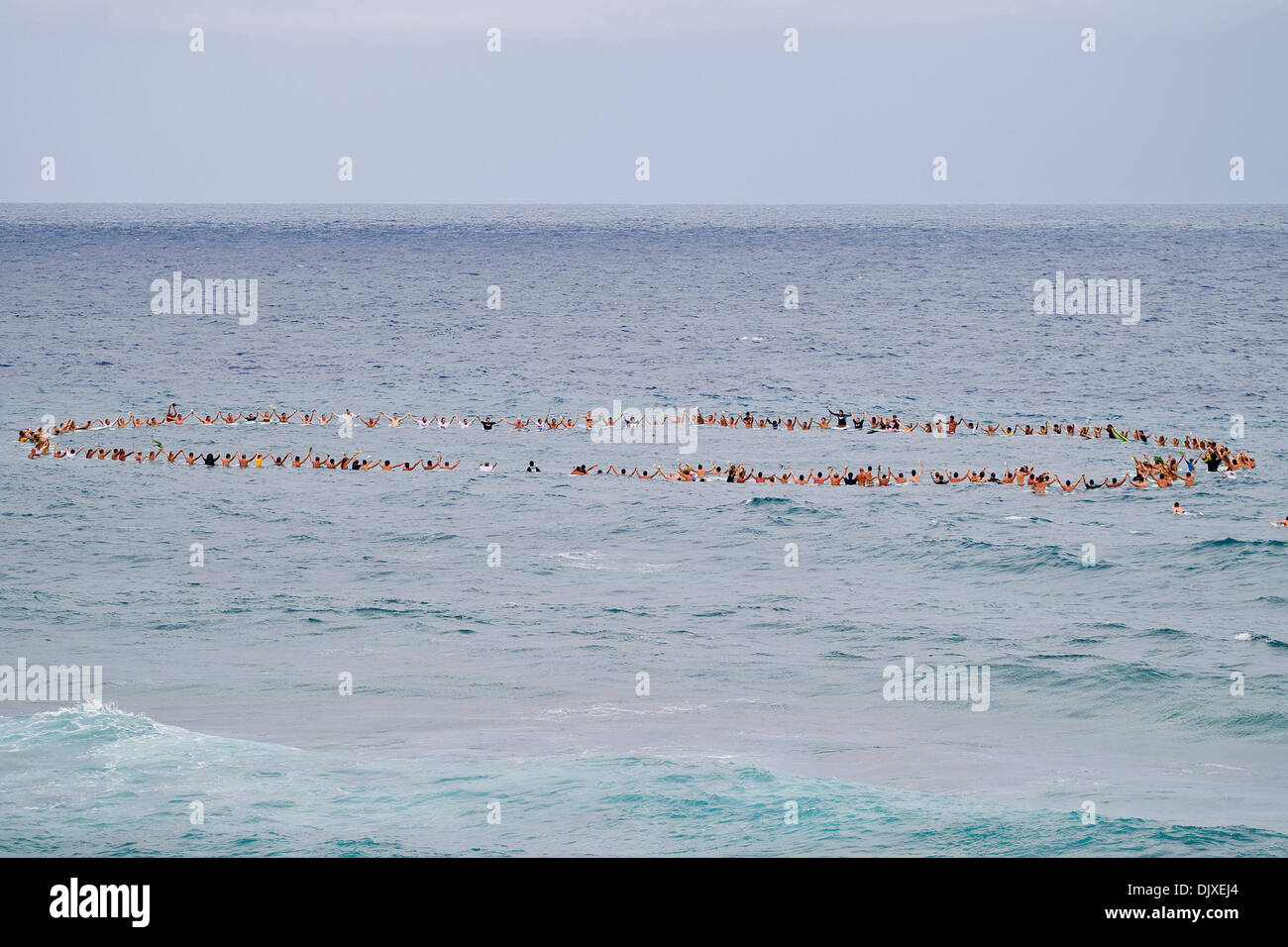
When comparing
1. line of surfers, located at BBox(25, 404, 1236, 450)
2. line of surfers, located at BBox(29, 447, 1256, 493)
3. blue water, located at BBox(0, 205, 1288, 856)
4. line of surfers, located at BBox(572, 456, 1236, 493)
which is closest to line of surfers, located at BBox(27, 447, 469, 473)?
line of surfers, located at BBox(29, 447, 1256, 493)

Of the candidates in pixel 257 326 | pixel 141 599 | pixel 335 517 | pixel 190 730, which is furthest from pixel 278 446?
pixel 257 326

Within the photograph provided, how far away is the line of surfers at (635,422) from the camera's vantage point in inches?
2603

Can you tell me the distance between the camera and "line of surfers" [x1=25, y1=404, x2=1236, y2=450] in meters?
66.1

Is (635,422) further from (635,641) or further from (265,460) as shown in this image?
(635,641)

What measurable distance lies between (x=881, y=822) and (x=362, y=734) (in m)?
10.1

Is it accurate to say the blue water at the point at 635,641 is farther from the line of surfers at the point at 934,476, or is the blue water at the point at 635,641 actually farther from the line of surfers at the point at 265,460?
the line of surfers at the point at 934,476

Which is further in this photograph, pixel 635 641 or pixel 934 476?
pixel 934 476

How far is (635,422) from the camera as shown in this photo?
71875mm

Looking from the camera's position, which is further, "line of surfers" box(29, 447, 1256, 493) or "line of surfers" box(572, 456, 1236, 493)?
"line of surfers" box(29, 447, 1256, 493)

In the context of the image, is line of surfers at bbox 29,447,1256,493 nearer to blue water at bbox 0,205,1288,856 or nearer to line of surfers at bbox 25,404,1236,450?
blue water at bbox 0,205,1288,856

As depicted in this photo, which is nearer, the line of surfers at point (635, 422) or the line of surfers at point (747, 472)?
the line of surfers at point (747, 472)

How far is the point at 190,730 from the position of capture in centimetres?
2494

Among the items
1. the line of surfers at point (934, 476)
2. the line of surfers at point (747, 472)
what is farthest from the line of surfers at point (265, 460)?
the line of surfers at point (934, 476)

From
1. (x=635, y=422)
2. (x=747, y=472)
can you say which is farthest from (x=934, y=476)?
(x=635, y=422)
